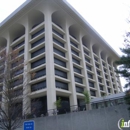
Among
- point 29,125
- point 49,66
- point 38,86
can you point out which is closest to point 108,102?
point 49,66

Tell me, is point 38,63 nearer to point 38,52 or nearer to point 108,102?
point 38,52

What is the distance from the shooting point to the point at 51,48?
29.2 m

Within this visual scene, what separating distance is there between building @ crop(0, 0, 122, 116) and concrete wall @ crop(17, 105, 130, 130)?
8.70 m

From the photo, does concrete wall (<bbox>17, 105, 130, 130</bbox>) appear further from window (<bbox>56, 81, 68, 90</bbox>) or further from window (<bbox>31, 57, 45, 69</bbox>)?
window (<bbox>31, 57, 45, 69</bbox>)

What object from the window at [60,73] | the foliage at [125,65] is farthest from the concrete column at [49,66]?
the foliage at [125,65]

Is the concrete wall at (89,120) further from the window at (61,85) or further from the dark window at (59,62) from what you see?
the dark window at (59,62)

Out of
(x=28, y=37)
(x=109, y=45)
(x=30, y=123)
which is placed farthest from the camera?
(x=109, y=45)

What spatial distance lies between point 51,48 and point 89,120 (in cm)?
1822

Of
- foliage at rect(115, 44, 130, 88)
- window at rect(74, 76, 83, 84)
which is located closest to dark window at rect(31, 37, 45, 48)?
window at rect(74, 76, 83, 84)

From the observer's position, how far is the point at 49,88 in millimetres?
25531

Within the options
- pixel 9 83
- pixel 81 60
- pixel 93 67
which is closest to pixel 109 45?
pixel 93 67

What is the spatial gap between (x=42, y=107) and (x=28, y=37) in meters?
16.1

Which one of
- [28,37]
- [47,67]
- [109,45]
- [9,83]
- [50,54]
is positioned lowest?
[9,83]

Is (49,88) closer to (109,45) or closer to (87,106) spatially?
(87,106)
